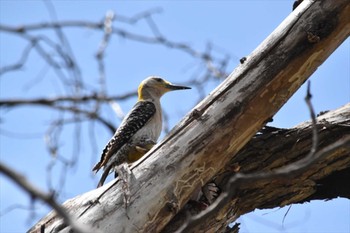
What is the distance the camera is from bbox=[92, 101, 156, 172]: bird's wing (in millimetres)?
6020

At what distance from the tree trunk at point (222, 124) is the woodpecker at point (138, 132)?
0.93 metres

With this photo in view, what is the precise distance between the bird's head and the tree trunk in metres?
2.41

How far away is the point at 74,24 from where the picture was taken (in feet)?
9.89

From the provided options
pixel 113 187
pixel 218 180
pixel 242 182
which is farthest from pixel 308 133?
pixel 242 182

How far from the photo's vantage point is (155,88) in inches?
289

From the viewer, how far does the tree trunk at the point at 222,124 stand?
467cm

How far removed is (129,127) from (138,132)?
0.10 m

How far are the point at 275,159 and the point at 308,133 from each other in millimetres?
322

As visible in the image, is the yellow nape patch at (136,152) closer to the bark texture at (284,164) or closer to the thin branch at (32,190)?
the bark texture at (284,164)

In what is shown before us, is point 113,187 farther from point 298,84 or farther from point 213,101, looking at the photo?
point 298,84

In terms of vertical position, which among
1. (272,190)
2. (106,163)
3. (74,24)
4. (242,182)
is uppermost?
(106,163)

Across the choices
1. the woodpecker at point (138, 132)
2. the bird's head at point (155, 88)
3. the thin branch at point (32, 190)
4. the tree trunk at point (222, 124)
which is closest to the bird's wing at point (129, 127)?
the woodpecker at point (138, 132)

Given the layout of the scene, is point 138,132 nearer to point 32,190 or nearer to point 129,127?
point 129,127

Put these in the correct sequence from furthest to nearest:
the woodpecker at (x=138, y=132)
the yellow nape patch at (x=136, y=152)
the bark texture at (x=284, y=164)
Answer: the yellow nape patch at (x=136, y=152) < the woodpecker at (x=138, y=132) < the bark texture at (x=284, y=164)
